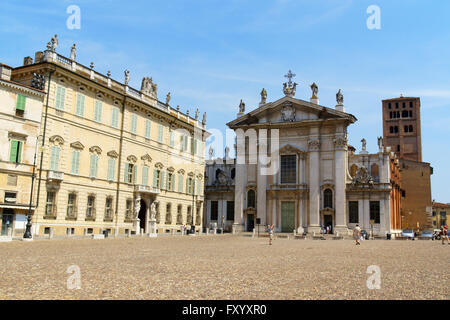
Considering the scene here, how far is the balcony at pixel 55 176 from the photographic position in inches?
1210

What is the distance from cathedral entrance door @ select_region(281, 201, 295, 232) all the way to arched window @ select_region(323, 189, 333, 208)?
151 inches

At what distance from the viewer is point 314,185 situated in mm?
51500

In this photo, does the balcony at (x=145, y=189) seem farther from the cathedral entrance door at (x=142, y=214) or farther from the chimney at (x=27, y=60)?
the chimney at (x=27, y=60)

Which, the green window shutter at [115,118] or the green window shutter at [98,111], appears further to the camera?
the green window shutter at [115,118]

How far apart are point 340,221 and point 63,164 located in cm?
3131

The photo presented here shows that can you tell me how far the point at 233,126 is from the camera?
2216 inches

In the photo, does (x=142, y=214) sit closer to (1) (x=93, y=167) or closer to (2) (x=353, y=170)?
(1) (x=93, y=167)

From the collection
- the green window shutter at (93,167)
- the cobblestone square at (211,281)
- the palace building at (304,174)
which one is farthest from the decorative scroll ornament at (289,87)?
the cobblestone square at (211,281)

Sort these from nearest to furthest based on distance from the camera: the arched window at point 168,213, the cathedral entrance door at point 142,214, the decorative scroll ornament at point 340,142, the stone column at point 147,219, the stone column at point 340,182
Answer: the stone column at point 147,219 < the cathedral entrance door at point 142,214 < the arched window at point 168,213 < the stone column at point 340,182 < the decorative scroll ornament at point 340,142

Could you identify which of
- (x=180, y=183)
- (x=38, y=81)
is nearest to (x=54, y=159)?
(x=38, y=81)

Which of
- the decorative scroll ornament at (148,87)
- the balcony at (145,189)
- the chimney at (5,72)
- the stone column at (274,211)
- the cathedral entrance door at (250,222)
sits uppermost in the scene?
the decorative scroll ornament at (148,87)

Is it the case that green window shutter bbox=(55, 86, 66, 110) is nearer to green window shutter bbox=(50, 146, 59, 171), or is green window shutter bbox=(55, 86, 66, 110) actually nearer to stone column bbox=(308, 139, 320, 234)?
green window shutter bbox=(50, 146, 59, 171)

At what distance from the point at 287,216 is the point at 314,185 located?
5118 mm

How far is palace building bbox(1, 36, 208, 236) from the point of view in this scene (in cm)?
3133
